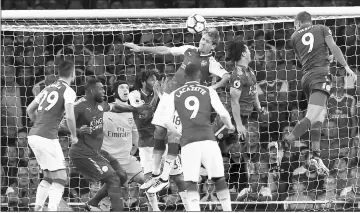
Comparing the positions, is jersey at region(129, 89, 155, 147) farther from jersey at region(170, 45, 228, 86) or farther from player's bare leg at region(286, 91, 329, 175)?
player's bare leg at region(286, 91, 329, 175)

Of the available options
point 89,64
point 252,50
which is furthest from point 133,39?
point 252,50

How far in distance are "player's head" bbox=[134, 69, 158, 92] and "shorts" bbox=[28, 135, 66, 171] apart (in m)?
1.62

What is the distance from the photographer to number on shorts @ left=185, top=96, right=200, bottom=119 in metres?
11.0

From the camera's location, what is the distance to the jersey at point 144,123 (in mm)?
13023

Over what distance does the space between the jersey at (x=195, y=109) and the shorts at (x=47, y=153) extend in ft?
5.37

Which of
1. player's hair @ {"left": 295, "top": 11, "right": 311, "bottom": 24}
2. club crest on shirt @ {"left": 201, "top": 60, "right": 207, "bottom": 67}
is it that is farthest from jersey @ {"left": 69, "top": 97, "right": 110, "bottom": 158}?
player's hair @ {"left": 295, "top": 11, "right": 311, "bottom": 24}

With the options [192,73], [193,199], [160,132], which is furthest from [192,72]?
[193,199]

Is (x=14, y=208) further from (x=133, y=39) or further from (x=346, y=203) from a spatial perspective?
(x=346, y=203)

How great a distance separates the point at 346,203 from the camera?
556 inches

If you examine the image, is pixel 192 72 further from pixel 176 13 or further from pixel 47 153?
pixel 47 153

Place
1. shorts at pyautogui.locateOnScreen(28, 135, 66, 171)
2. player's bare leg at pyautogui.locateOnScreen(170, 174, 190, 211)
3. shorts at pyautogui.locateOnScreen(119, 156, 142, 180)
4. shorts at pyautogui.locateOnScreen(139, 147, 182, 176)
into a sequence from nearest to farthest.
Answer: shorts at pyautogui.locateOnScreen(28, 135, 66, 171)
player's bare leg at pyautogui.locateOnScreen(170, 174, 190, 211)
shorts at pyautogui.locateOnScreen(139, 147, 182, 176)
shorts at pyautogui.locateOnScreen(119, 156, 142, 180)

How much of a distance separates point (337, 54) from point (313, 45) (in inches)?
15.6

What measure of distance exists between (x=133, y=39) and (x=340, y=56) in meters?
4.50

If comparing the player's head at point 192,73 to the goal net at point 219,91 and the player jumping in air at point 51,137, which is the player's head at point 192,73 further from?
the goal net at point 219,91
